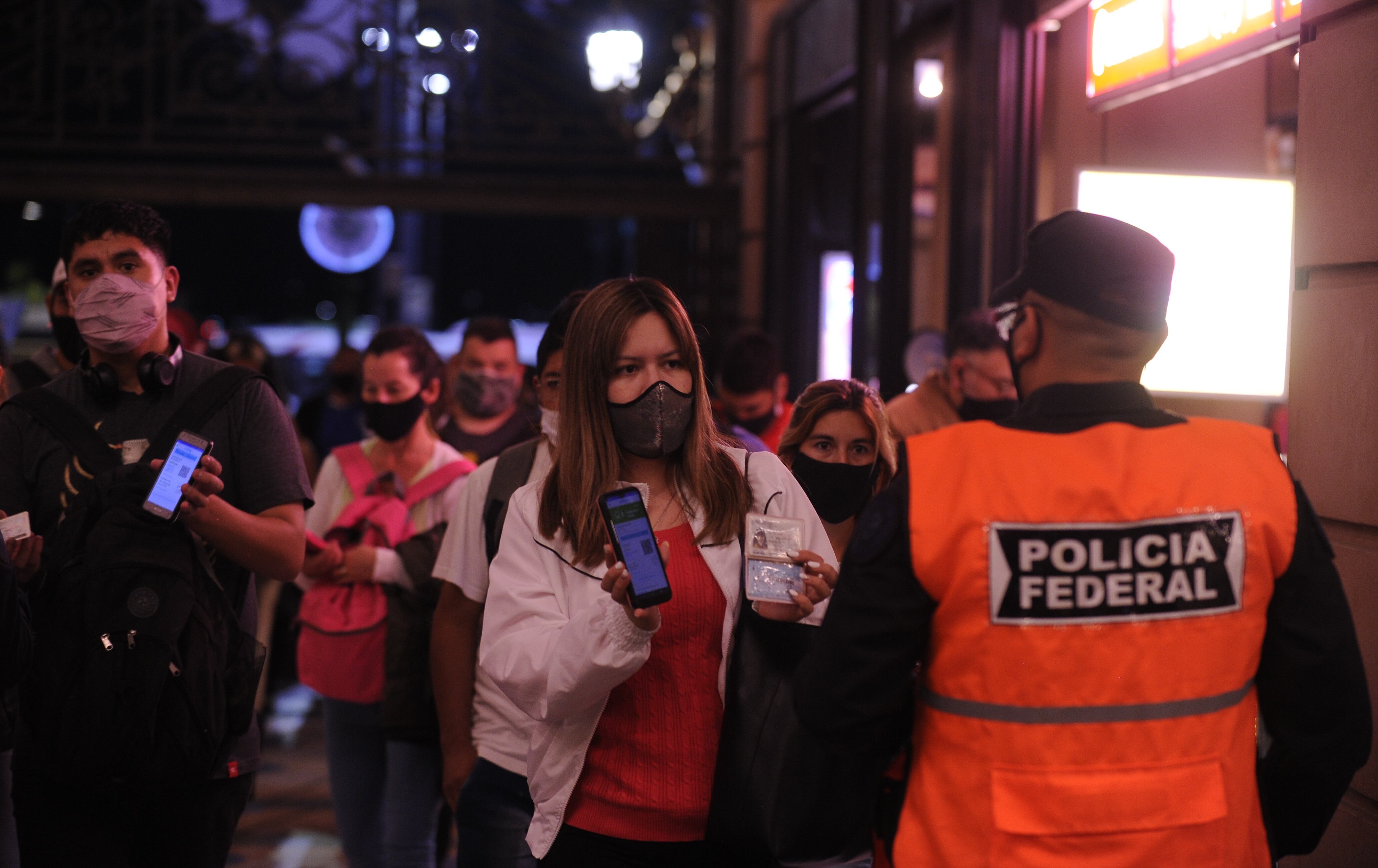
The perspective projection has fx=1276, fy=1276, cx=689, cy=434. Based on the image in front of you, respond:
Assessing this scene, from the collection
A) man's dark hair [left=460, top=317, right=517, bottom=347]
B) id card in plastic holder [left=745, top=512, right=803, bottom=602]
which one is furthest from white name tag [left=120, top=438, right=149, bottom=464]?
man's dark hair [left=460, top=317, right=517, bottom=347]

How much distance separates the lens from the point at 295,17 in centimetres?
1102

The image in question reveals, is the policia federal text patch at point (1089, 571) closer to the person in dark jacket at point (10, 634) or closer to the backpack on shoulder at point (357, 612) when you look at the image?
the person in dark jacket at point (10, 634)

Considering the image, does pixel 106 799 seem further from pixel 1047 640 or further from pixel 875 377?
pixel 875 377

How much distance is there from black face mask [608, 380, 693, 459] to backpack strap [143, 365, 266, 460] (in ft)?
3.36

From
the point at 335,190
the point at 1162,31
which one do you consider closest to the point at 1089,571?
the point at 1162,31

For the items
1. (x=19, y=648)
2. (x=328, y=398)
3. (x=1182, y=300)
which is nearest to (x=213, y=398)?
(x=19, y=648)

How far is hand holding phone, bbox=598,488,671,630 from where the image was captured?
2.25 metres

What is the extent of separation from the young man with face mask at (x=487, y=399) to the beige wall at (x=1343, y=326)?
2796mm

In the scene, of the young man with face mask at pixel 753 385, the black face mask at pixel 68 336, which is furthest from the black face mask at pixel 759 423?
the black face mask at pixel 68 336

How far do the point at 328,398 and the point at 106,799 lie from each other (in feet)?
20.1

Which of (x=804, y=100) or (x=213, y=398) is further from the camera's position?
(x=804, y=100)

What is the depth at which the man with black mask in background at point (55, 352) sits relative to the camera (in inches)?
159

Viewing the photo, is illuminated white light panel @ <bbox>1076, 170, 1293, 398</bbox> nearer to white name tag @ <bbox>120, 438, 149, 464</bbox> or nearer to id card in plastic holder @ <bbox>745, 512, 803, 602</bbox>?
id card in plastic holder @ <bbox>745, 512, 803, 602</bbox>

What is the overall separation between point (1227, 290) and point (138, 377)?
405cm
